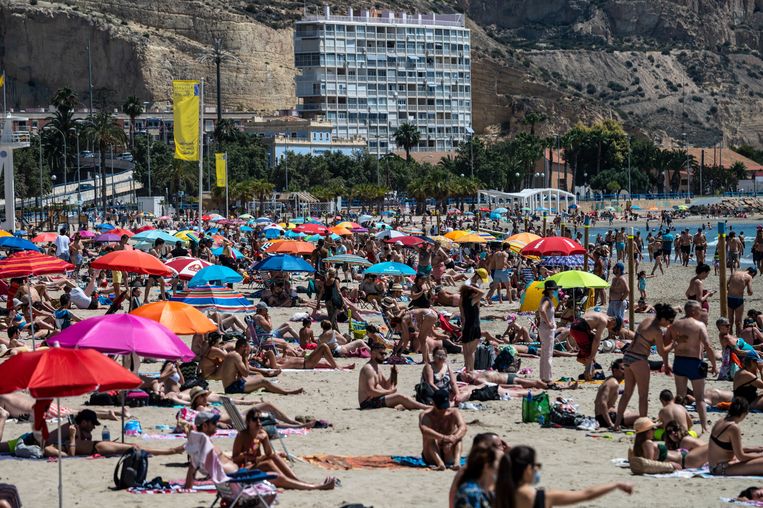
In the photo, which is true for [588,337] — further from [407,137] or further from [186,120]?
[407,137]

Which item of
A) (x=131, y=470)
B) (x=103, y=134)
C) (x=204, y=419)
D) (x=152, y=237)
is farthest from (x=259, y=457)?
(x=103, y=134)

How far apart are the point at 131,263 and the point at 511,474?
11.5 meters

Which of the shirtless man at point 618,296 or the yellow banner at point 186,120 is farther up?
the yellow banner at point 186,120

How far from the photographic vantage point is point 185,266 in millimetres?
20109

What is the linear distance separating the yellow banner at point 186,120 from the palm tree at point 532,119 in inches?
3058

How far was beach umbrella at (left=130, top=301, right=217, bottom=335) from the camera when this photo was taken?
12.8m

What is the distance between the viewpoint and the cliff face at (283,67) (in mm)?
119312

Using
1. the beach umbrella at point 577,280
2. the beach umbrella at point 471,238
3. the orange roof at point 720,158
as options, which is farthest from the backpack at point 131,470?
the orange roof at point 720,158

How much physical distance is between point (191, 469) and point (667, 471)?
144 inches

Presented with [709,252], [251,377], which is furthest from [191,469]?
[709,252]

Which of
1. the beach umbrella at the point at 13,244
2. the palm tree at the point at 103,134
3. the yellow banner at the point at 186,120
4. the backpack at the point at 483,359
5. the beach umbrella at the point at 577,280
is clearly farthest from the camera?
the palm tree at the point at 103,134

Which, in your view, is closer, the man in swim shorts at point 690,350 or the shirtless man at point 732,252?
the man in swim shorts at point 690,350

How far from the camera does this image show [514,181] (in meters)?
96.2

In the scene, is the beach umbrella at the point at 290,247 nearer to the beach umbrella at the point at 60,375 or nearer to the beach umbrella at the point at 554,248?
the beach umbrella at the point at 554,248
